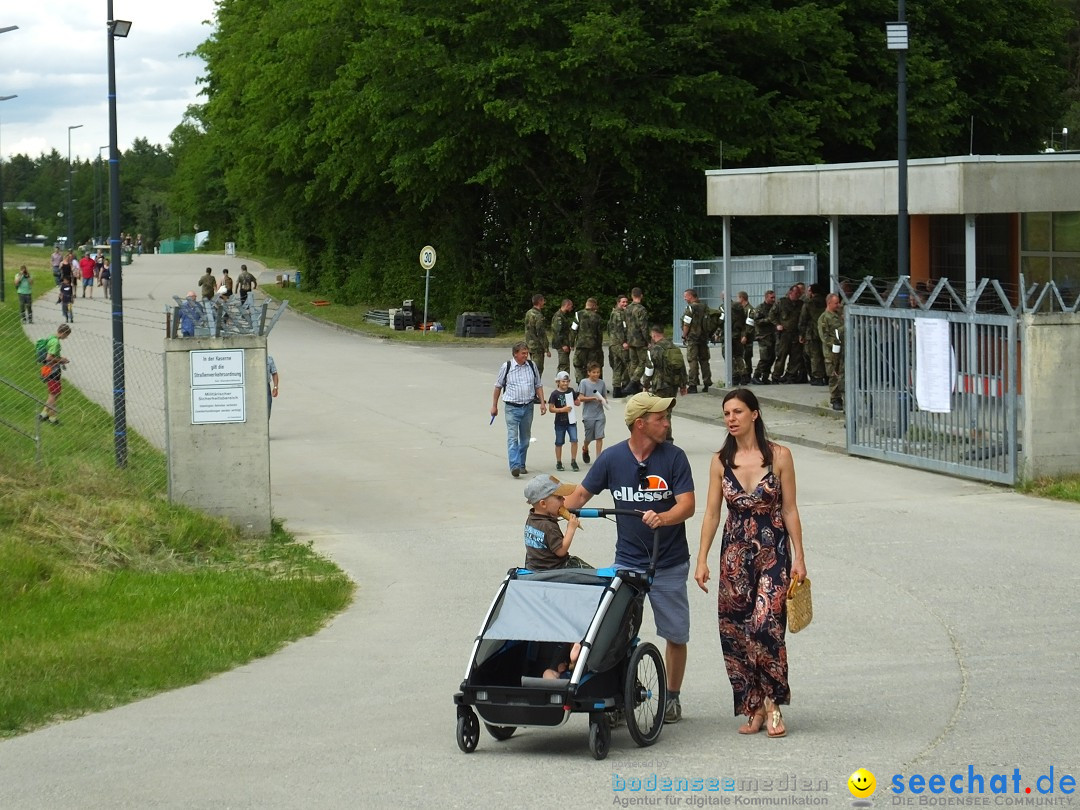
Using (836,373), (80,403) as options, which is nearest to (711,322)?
(836,373)

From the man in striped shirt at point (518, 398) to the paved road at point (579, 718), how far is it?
595 mm

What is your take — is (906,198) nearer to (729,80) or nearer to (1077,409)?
(1077,409)

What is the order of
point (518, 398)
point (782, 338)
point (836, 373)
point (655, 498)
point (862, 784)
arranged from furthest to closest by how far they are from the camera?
point (782, 338), point (836, 373), point (518, 398), point (655, 498), point (862, 784)

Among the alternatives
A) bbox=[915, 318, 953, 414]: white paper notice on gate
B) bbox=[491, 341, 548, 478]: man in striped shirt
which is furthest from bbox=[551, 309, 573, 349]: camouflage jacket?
bbox=[915, 318, 953, 414]: white paper notice on gate

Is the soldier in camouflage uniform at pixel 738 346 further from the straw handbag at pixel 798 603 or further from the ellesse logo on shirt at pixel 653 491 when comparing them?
the straw handbag at pixel 798 603

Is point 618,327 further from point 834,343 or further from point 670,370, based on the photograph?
point 670,370

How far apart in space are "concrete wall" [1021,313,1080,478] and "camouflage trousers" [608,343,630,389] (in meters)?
10.6

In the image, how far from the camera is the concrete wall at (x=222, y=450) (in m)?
15.2

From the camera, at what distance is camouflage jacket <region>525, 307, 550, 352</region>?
27.7 m

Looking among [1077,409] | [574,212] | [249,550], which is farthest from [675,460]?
[574,212]

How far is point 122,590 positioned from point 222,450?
298 centimetres

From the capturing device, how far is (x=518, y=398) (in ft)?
61.0

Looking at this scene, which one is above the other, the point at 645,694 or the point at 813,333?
the point at 813,333

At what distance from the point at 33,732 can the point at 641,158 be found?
1411 inches
